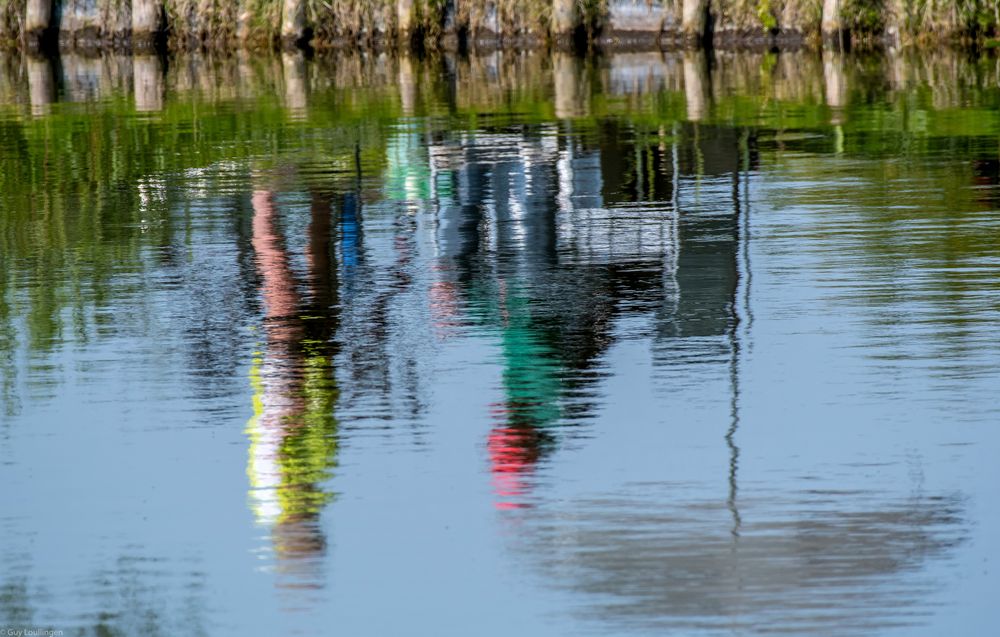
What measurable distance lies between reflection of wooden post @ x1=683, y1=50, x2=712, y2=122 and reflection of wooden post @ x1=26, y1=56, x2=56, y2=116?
8.14m

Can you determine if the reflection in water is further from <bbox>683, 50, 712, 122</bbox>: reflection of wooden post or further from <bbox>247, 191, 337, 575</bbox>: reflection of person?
<bbox>683, 50, 712, 122</bbox>: reflection of wooden post

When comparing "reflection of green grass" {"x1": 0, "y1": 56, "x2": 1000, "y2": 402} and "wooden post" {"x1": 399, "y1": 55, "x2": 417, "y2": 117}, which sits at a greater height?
"wooden post" {"x1": 399, "y1": 55, "x2": 417, "y2": 117}

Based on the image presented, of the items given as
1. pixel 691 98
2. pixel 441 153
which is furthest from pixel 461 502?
pixel 691 98

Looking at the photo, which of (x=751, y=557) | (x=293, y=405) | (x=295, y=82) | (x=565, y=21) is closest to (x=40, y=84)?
(x=295, y=82)

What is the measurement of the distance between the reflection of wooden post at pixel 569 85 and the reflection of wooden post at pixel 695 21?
7.51 ft

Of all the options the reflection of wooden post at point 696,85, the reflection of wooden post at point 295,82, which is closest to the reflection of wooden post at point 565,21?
the reflection of wooden post at point 696,85

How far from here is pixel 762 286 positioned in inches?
399

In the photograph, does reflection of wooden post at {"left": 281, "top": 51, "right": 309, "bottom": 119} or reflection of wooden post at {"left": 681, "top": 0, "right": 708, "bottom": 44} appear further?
reflection of wooden post at {"left": 681, "top": 0, "right": 708, "bottom": 44}

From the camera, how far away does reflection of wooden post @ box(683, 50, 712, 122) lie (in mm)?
20102

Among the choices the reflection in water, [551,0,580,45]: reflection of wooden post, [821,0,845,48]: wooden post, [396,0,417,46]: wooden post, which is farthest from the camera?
[396,0,417,46]: wooden post

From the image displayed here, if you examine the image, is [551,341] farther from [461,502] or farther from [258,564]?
[258,564]

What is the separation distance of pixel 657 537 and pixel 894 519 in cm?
83

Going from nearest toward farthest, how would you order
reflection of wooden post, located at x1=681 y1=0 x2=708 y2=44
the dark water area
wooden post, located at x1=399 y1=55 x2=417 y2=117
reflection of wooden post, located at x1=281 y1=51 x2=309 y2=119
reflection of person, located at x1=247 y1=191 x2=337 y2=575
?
the dark water area
reflection of person, located at x1=247 y1=191 x2=337 y2=575
wooden post, located at x1=399 y1=55 x2=417 y2=117
reflection of wooden post, located at x1=281 y1=51 x2=309 y2=119
reflection of wooden post, located at x1=681 y1=0 x2=708 y2=44

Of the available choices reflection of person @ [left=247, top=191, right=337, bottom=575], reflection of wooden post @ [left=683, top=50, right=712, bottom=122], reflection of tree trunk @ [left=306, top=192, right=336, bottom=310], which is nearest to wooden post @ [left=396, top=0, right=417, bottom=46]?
reflection of wooden post @ [left=683, top=50, right=712, bottom=122]
